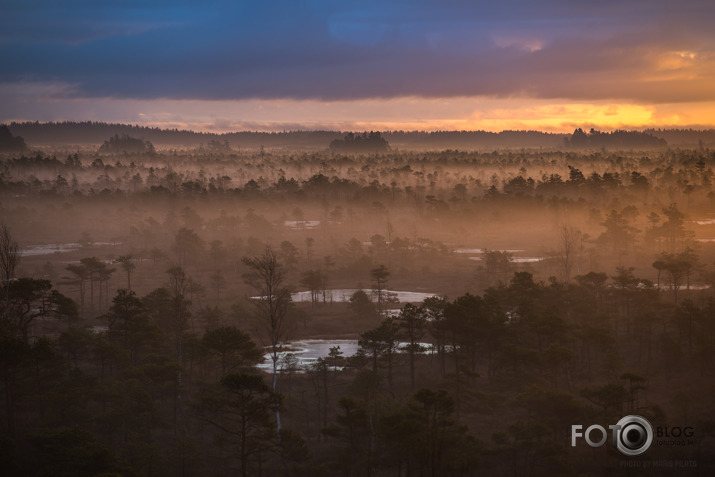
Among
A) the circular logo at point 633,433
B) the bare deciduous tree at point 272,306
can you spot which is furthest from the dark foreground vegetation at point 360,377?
the circular logo at point 633,433

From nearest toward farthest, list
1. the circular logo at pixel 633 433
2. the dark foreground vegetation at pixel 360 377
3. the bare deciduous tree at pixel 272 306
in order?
the dark foreground vegetation at pixel 360 377
the circular logo at pixel 633 433
the bare deciduous tree at pixel 272 306

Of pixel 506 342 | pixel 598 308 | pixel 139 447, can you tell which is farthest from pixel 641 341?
pixel 139 447

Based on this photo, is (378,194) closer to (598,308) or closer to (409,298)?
(409,298)

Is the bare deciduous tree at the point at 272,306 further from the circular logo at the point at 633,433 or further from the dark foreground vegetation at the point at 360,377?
the circular logo at the point at 633,433

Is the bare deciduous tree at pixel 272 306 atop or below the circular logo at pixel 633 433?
atop

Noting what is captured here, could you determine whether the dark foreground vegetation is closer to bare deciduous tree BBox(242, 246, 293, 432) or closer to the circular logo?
bare deciduous tree BBox(242, 246, 293, 432)

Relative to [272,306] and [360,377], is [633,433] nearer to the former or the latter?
[360,377]

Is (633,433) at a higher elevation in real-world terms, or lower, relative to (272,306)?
lower

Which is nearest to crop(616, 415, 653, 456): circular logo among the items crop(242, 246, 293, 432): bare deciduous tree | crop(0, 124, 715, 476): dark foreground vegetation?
crop(0, 124, 715, 476): dark foreground vegetation

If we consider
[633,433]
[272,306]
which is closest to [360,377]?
[272,306]
